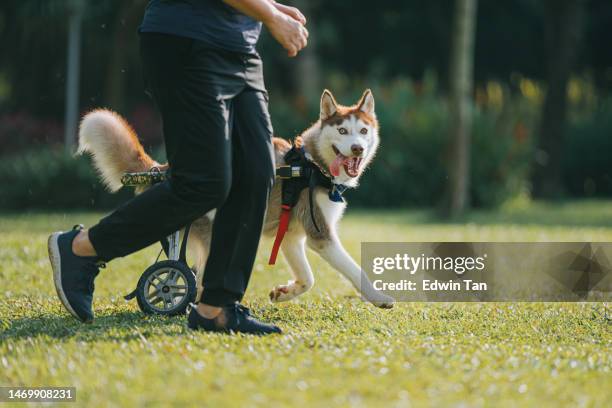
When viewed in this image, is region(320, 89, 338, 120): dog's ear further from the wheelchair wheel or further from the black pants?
the black pants

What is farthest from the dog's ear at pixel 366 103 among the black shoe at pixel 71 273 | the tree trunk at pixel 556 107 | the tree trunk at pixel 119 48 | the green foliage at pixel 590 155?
the green foliage at pixel 590 155

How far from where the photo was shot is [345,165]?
5727 millimetres

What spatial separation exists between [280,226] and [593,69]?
2575cm

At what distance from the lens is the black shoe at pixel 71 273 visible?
4.34 metres

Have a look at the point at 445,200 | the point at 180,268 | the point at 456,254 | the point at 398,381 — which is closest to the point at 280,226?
the point at 180,268

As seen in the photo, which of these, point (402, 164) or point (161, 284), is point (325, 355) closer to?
point (161, 284)

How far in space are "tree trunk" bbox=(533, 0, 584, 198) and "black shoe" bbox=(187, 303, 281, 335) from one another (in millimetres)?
16228

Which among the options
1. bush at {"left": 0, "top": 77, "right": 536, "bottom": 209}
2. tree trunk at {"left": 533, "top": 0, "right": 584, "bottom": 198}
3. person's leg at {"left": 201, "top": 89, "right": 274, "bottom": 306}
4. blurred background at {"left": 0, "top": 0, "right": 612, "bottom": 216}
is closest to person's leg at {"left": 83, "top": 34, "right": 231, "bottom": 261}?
person's leg at {"left": 201, "top": 89, "right": 274, "bottom": 306}

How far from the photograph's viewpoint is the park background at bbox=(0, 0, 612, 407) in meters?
3.36

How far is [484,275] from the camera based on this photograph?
730 cm

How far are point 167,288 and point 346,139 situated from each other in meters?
1.60

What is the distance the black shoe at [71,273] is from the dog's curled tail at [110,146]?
0.81 m

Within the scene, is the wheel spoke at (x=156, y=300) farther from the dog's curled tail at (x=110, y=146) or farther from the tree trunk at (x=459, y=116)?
the tree trunk at (x=459, y=116)

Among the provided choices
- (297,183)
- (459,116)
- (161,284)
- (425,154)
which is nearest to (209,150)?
(161,284)
